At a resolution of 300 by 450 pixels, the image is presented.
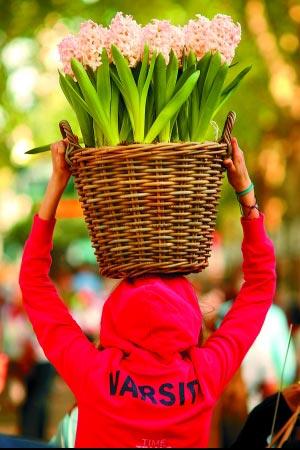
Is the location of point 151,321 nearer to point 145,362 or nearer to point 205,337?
point 145,362

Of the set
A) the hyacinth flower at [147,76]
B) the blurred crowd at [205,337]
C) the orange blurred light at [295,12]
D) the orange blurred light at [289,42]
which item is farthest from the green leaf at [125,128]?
the orange blurred light at [289,42]

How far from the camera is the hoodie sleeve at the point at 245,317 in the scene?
8.95ft

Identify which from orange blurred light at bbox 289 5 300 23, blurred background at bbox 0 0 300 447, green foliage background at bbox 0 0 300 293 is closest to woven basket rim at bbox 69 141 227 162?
blurred background at bbox 0 0 300 447

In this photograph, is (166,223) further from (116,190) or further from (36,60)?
(36,60)

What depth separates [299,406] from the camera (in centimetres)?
290

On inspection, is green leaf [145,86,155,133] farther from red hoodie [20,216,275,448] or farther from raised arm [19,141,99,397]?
red hoodie [20,216,275,448]

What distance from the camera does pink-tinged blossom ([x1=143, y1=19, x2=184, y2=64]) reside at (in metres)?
2.79

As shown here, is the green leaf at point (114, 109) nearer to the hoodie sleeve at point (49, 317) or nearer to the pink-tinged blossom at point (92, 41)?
the pink-tinged blossom at point (92, 41)

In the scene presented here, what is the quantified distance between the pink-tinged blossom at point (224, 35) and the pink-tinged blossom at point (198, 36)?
2cm

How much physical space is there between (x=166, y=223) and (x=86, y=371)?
0.48 m

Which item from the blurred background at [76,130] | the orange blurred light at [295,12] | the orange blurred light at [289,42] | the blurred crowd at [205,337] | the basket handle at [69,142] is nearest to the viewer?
the basket handle at [69,142]

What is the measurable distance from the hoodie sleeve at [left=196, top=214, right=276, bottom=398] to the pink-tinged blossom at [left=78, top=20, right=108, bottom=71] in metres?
0.67

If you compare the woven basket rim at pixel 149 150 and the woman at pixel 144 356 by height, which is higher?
the woven basket rim at pixel 149 150

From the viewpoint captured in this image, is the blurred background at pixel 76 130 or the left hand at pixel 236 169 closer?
the left hand at pixel 236 169
